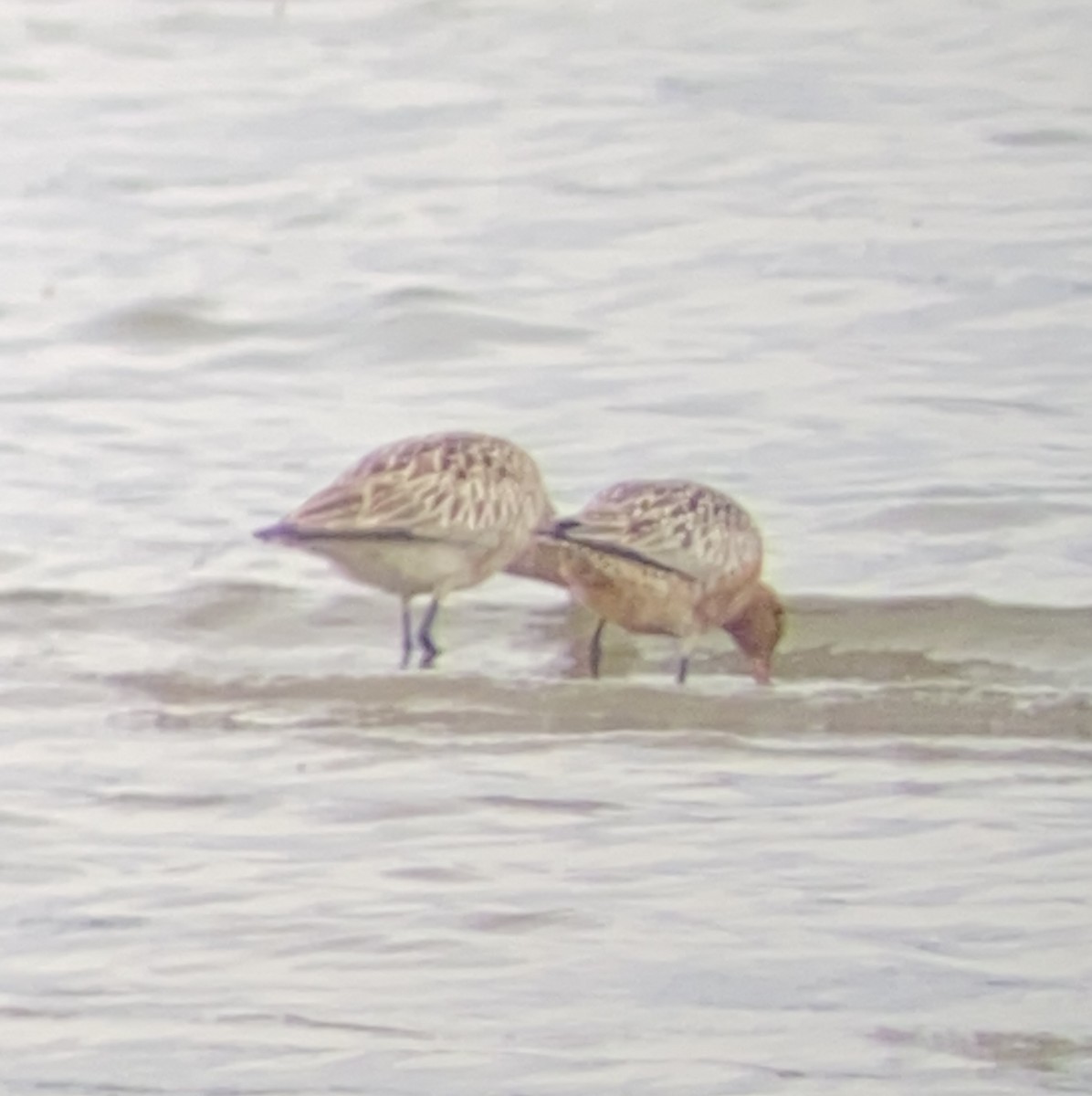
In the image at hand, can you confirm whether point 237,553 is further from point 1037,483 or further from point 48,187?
point 48,187

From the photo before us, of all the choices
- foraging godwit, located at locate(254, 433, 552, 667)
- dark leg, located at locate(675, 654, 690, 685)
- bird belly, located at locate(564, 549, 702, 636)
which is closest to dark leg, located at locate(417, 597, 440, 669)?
foraging godwit, located at locate(254, 433, 552, 667)

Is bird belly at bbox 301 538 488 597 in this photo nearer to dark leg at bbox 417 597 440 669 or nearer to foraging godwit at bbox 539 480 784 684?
dark leg at bbox 417 597 440 669

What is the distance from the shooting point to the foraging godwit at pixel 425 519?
6156 mm

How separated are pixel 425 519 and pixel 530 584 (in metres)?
0.92

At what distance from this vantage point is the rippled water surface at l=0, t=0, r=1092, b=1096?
3.96 meters

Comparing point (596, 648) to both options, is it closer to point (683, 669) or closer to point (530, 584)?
point (683, 669)

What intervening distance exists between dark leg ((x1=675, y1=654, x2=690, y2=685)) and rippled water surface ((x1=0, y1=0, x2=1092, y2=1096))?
0.06 metres

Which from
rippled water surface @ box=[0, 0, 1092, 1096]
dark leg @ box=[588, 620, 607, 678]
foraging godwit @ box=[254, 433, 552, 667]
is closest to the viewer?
rippled water surface @ box=[0, 0, 1092, 1096]

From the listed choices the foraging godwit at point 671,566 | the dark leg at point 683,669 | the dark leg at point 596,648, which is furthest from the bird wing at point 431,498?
the dark leg at point 683,669

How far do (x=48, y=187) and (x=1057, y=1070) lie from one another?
23.4 ft

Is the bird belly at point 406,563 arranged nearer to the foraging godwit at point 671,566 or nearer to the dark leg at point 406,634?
the dark leg at point 406,634

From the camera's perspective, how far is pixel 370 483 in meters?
6.21

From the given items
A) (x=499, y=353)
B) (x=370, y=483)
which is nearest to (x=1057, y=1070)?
(x=370, y=483)

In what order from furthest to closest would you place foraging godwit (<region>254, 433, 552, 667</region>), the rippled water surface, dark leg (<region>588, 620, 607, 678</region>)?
dark leg (<region>588, 620, 607, 678</region>) → foraging godwit (<region>254, 433, 552, 667</region>) → the rippled water surface
